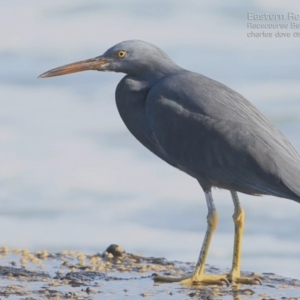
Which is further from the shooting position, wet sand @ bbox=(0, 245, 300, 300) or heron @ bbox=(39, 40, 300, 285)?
heron @ bbox=(39, 40, 300, 285)

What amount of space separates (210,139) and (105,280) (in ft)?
4.38

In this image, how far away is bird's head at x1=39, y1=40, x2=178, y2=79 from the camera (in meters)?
9.48

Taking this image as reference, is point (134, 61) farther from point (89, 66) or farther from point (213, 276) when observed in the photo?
point (213, 276)

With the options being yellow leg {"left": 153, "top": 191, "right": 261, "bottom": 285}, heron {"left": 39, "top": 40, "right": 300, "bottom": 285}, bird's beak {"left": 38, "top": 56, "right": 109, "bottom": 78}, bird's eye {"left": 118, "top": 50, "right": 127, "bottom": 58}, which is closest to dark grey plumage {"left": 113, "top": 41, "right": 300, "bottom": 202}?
heron {"left": 39, "top": 40, "right": 300, "bottom": 285}

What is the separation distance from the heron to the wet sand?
214 mm

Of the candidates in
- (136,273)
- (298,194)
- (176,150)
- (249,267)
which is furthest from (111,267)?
(249,267)

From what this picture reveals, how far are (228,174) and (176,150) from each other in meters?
0.47

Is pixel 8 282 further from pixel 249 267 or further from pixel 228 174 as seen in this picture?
pixel 249 267

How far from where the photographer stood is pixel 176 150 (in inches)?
359

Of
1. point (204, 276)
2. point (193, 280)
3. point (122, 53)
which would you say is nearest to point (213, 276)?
point (204, 276)

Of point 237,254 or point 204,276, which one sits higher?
point 237,254

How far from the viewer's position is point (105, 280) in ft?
28.4

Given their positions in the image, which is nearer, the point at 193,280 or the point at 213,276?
the point at 193,280

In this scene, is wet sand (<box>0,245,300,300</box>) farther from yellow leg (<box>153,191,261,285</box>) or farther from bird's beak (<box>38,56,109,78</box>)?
bird's beak (<box>38,56,109,78</box>)
